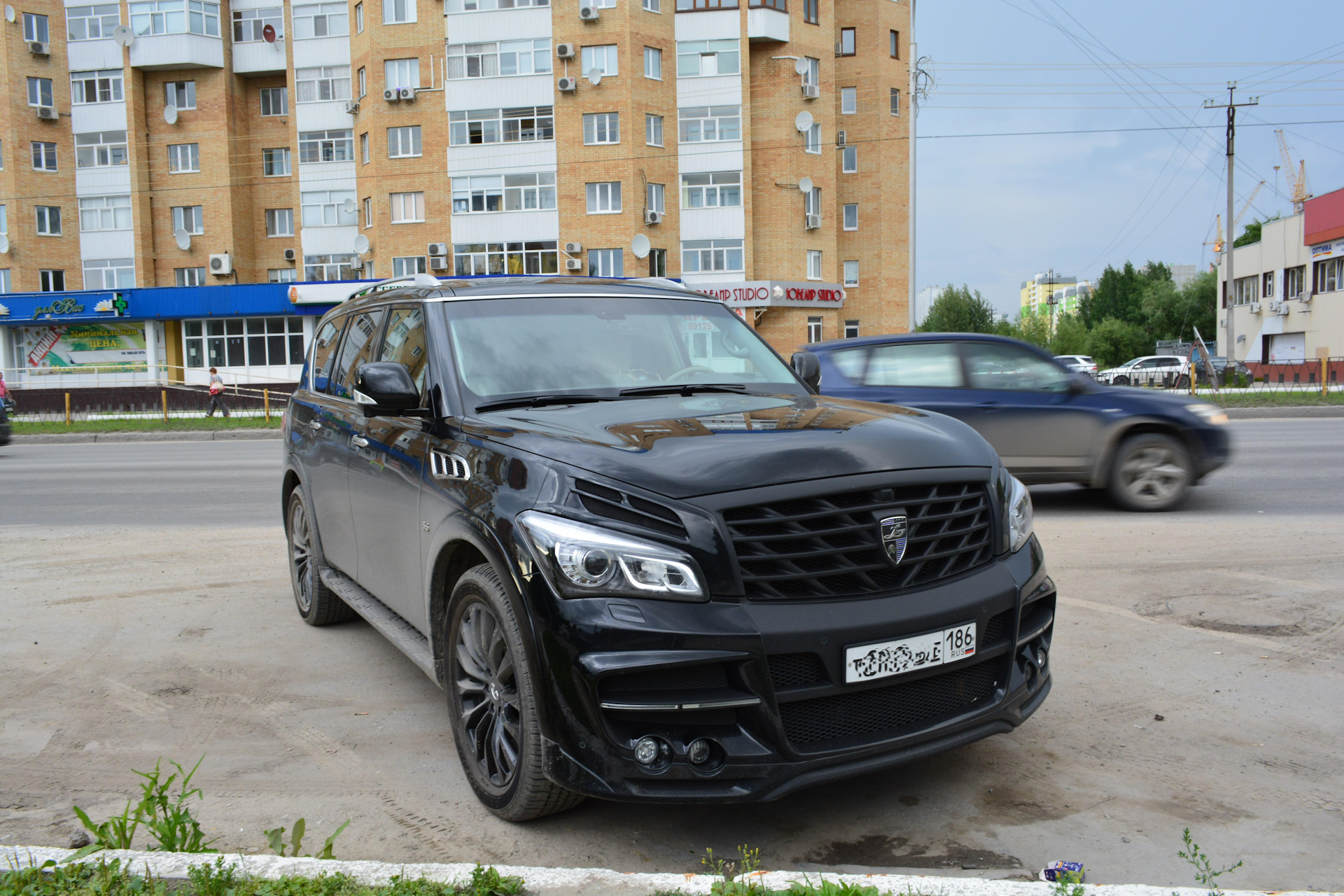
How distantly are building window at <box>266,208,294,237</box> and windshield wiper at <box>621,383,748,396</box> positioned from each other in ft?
163

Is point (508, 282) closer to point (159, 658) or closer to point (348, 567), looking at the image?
point (348, 567)

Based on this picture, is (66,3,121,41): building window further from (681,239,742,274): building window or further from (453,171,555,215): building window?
(681,239,742,274): building window

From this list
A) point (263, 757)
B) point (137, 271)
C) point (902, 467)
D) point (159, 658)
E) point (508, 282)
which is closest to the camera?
point (902, 467)

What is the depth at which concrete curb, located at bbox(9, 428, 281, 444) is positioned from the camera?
24.3 meters

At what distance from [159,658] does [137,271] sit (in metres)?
48.3

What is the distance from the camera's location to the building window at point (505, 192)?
4144 centimetres

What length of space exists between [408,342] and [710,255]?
3935 centimetres

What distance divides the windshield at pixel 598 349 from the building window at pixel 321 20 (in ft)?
153

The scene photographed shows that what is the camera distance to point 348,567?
493 centimetres

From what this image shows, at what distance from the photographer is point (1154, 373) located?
40375mm

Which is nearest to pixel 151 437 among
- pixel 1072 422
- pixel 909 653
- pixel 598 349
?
pixel 1072 422

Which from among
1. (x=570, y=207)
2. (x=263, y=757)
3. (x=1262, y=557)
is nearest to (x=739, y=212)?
(x=570, y=207)

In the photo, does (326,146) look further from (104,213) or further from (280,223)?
(104,213)

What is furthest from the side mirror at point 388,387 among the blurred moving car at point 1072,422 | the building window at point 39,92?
the building window at point 39,92
